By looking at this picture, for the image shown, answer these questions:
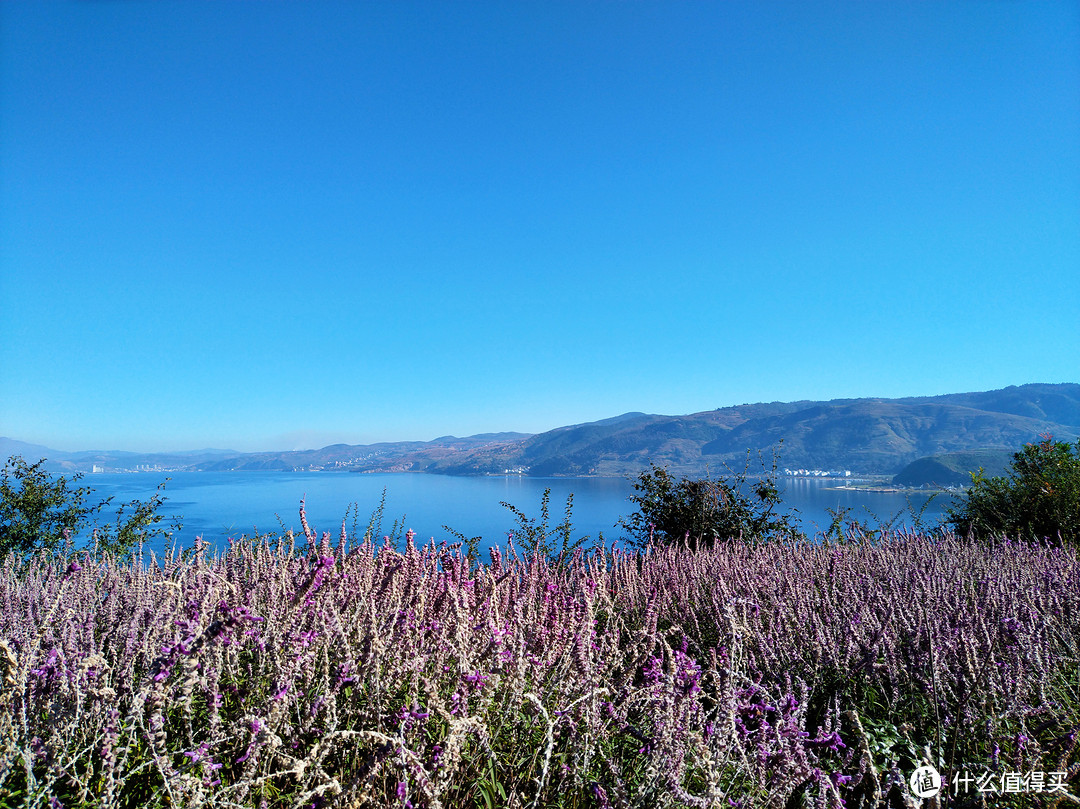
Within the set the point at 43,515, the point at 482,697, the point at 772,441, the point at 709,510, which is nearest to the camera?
the point at 482,697

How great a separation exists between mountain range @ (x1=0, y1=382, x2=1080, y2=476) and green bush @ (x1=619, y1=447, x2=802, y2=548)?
36.3 metres

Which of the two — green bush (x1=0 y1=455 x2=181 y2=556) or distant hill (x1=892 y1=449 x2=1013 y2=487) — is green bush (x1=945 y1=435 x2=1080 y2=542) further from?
distant hill (x1=892 y1=449 x2=1013 y2=487)

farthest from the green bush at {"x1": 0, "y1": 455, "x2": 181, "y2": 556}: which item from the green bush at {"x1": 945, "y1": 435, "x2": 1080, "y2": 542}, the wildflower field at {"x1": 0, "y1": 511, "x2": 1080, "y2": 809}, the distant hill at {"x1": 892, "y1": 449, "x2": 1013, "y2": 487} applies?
the distant hill at {"x1": 892, "y1": 449, "x2": 1013, "y2": 487}

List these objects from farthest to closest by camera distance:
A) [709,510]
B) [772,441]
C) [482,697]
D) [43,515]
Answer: [772,441]
[709,510]
[43,515]
[482,697]

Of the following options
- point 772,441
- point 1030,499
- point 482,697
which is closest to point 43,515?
point 482,697

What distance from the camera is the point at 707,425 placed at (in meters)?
92.4

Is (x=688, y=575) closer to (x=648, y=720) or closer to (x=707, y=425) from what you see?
(x=648, y=720)

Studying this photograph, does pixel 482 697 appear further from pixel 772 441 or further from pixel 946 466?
pixel 772 441

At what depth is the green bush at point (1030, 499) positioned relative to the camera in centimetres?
682

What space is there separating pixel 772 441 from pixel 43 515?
67.9 m

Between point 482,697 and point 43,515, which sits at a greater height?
point 43,515

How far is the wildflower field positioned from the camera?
1.31 m

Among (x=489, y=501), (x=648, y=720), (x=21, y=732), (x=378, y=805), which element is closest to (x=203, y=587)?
(x=21, y=732)

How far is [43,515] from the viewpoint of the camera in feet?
20.5
